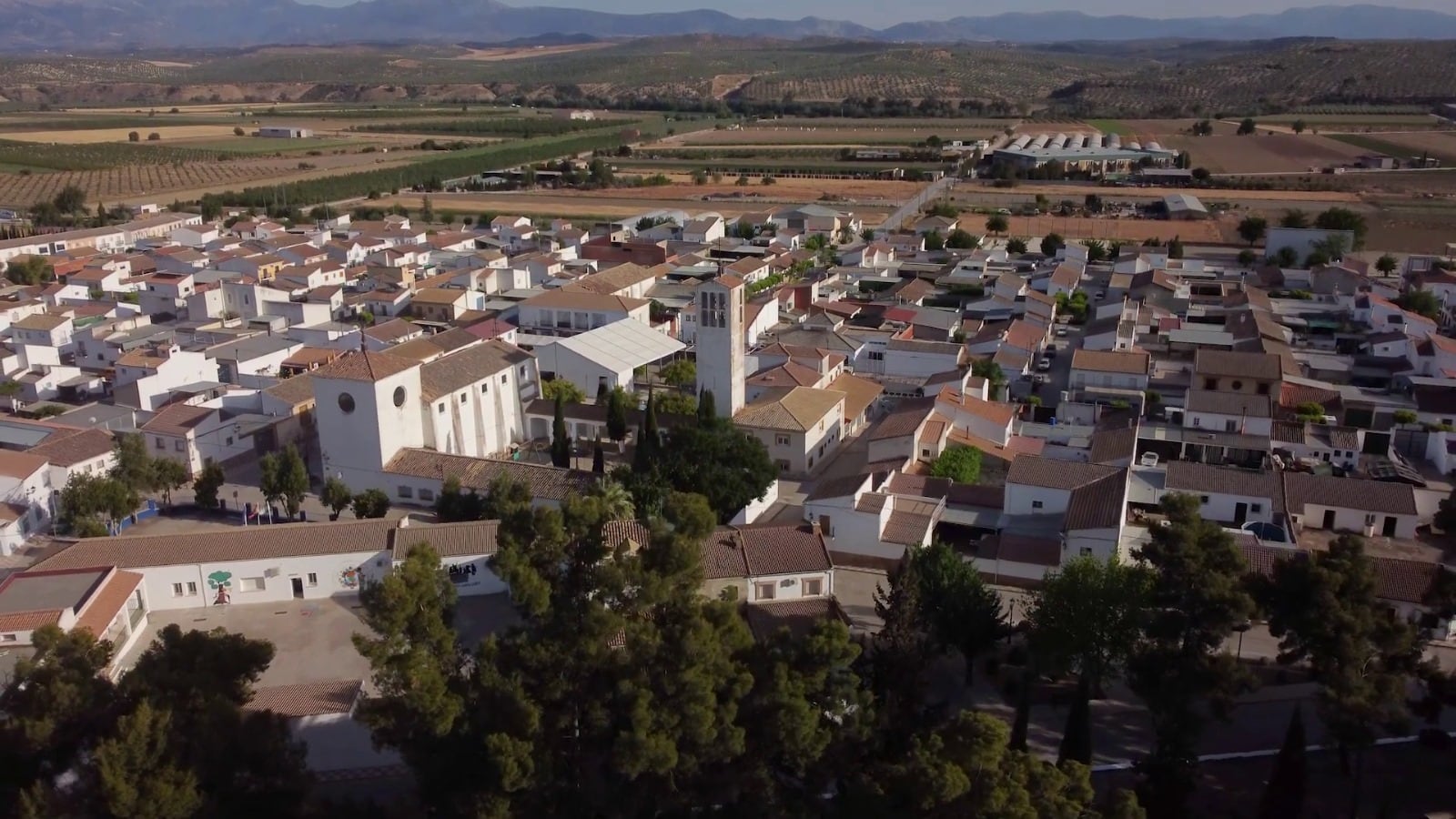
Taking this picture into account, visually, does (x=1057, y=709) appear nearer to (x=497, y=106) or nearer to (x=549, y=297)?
(x=549, y=297)

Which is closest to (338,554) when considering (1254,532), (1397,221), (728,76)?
(1254,532)

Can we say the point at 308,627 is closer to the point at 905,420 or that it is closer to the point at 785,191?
the point at 905,420

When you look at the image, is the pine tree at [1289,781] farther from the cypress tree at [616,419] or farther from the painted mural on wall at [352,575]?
the cypress tree at [616,419]

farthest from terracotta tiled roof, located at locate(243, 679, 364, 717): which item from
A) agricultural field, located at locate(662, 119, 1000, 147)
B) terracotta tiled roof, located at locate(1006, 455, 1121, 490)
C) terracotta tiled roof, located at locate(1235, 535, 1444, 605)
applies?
agricultural field, located at locate(662, 119, 1000, 147)

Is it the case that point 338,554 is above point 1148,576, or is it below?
below

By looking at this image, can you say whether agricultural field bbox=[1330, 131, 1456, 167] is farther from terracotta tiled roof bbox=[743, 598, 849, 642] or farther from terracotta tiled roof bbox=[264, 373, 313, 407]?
terracotta tiled roof bbox=[264, 373, 313, 407]
